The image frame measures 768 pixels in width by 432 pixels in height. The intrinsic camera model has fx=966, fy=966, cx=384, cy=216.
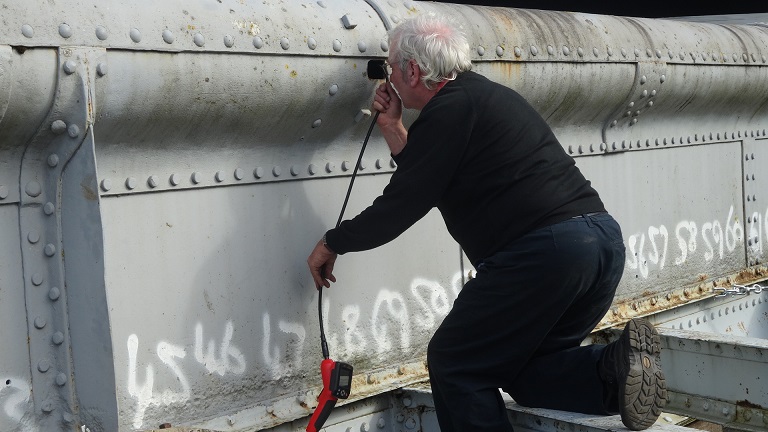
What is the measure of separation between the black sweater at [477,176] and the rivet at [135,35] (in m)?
0.89

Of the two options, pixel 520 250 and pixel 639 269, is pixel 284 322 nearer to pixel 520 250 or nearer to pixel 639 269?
pixel 520 250

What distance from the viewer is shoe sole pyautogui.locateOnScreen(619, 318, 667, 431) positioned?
2.96m

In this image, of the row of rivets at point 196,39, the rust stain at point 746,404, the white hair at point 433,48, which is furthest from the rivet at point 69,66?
the rust stain at point 746,404

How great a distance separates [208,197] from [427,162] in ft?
2.46

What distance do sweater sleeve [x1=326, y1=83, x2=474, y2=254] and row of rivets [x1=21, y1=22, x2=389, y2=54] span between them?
0.45 m

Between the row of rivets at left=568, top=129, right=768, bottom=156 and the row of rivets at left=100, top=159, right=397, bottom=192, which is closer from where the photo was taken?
the row of rivets at left=100, top=159, right=397, bottom=192

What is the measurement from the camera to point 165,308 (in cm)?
309

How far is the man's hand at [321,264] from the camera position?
3.33m

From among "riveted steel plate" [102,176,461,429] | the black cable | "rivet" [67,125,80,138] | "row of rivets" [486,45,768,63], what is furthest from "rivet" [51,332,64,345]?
"row of rivets" [486,45,768,63]

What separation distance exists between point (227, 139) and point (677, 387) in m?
2.24

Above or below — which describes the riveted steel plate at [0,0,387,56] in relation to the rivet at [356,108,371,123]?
above

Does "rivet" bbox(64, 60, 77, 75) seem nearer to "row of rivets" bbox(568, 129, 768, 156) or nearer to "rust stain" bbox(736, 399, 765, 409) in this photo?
"row of rivets" bbox(568, 129, 768, 156)

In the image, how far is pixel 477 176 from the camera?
3.12 metres

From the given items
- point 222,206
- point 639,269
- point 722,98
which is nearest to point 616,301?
point 639,269
